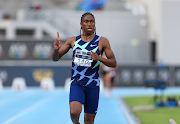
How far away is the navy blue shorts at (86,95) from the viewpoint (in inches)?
179

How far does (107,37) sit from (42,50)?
827cm

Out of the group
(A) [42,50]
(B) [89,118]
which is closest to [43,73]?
(A) [42,50]

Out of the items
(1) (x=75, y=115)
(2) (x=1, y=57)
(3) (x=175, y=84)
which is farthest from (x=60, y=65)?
(1) (x=75, y=115)

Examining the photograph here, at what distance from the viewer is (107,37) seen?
26031 mm

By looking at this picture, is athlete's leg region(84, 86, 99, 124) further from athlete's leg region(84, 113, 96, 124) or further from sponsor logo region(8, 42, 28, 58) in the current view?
sponsor logo region(8, 42, 28, 58)

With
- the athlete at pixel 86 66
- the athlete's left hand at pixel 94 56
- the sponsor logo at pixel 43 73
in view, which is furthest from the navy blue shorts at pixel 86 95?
the sponsor logo at pixel 43 73

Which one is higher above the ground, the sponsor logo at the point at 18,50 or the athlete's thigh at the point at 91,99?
the sponsor logo at the point at 18,50

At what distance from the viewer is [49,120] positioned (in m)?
7.72

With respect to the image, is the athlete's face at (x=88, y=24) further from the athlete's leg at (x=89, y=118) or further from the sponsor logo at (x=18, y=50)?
the sponsor logo at (x=18, y=50)

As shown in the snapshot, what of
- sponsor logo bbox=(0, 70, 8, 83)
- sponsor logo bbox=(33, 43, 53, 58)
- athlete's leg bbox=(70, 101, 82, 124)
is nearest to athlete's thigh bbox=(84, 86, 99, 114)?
athlete's leg bbox=(70, 101, 82, 124)

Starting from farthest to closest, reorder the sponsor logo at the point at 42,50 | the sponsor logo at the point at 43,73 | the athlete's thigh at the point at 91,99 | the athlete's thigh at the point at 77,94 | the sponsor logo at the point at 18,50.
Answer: the sponsor logo at the point at 43,73
the sponsor logo at the point at 18,50
the sponsor logo at the point at 42,50
the athlete's thigh at the point at 91,99
the athlete's thigh at the point at 77,94

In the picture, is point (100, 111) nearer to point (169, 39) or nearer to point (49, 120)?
point (49, 120)

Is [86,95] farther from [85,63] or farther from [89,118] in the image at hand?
[85,63]

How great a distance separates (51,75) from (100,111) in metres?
10.7
